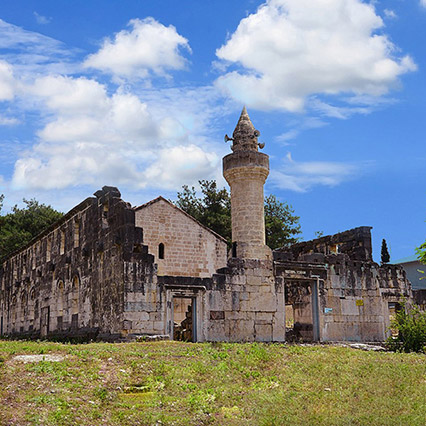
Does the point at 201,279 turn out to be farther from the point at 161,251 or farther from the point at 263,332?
the point at 161,251

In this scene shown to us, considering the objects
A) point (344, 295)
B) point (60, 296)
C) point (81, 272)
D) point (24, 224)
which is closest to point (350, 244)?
point (344, 295)

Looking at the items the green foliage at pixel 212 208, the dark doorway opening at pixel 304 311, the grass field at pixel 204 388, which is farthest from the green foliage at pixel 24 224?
the grass field at pixel 204 388

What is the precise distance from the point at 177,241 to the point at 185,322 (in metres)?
7.51

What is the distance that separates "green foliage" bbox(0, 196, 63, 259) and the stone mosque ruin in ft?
59.6

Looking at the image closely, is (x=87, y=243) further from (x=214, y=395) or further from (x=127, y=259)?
(x=214, y=395)

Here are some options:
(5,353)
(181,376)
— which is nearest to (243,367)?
(181,376)

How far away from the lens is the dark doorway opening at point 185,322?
2028cm

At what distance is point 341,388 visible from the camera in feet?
41.5

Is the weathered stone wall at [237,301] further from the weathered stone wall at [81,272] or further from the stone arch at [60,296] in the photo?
the stone arch at [60,296]

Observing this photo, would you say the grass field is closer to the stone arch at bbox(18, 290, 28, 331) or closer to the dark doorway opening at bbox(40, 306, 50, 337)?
the dark doorway opening at bbox(40, 306, 50, 337)

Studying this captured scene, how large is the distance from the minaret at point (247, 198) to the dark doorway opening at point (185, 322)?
3.53 meters

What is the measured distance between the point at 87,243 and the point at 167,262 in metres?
7.32

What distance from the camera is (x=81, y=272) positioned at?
959 inches

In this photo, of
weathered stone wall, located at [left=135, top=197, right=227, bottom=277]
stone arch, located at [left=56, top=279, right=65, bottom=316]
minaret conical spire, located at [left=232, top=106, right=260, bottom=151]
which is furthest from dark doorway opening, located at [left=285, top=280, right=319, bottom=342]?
stone arch, located at [left=56, top=279, right=65, bottom=316]
